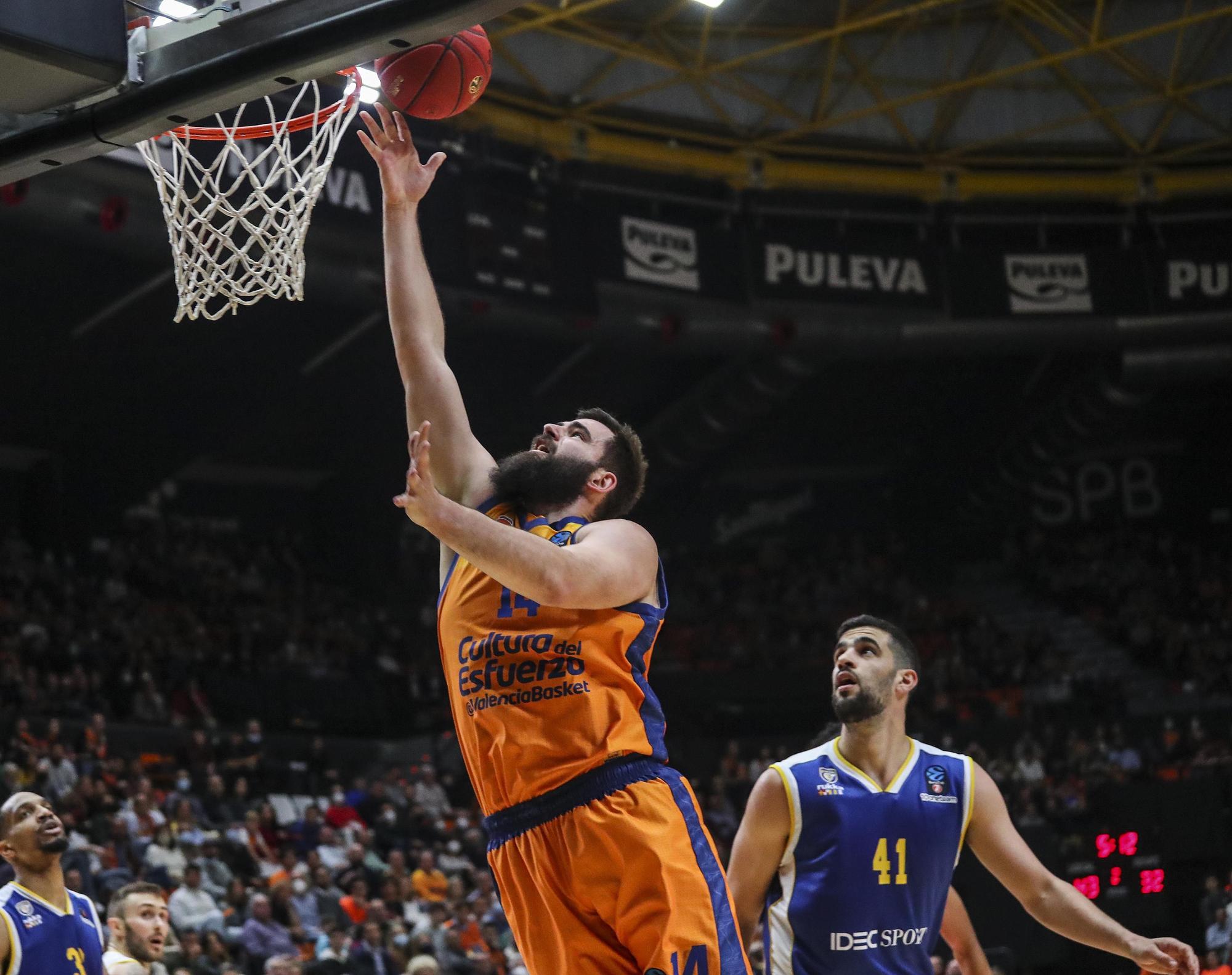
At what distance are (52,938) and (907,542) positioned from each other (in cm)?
2325

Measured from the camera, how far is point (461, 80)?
451 centimetres

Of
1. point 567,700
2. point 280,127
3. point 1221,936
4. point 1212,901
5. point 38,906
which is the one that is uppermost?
point 280,127

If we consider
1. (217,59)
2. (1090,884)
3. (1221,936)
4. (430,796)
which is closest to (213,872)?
(430,796)

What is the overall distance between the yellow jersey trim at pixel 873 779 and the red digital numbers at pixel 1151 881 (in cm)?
1172

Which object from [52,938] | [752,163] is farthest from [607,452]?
[752,163]

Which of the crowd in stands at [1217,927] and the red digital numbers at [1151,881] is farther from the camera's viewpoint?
the red digital numbers at [1151,881]

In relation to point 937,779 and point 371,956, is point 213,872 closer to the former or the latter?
point 371,956

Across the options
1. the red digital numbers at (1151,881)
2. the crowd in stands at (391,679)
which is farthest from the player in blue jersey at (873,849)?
the red digital numbers at (1151,881)

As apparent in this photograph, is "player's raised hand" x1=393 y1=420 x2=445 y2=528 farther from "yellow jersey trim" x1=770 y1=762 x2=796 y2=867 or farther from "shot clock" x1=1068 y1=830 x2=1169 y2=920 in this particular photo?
"shot clock" x1=1068 y1=830 x2=1169 y2=920

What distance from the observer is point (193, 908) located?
10406mm

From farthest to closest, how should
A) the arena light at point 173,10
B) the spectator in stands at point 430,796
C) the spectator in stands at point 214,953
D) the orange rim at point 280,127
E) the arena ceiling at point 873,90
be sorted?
the arena ceiling at point 873,90 < the spectator in stands at point 430,796 < the spectator in stands at point 214,953 < the orange rim at point 280,127 < the arena light at point 173,10

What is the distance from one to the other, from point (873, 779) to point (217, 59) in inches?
106

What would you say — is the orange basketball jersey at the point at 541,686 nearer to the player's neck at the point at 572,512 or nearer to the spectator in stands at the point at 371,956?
the player's neck at the point at 572,512

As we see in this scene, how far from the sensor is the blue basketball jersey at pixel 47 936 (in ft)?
17.7
